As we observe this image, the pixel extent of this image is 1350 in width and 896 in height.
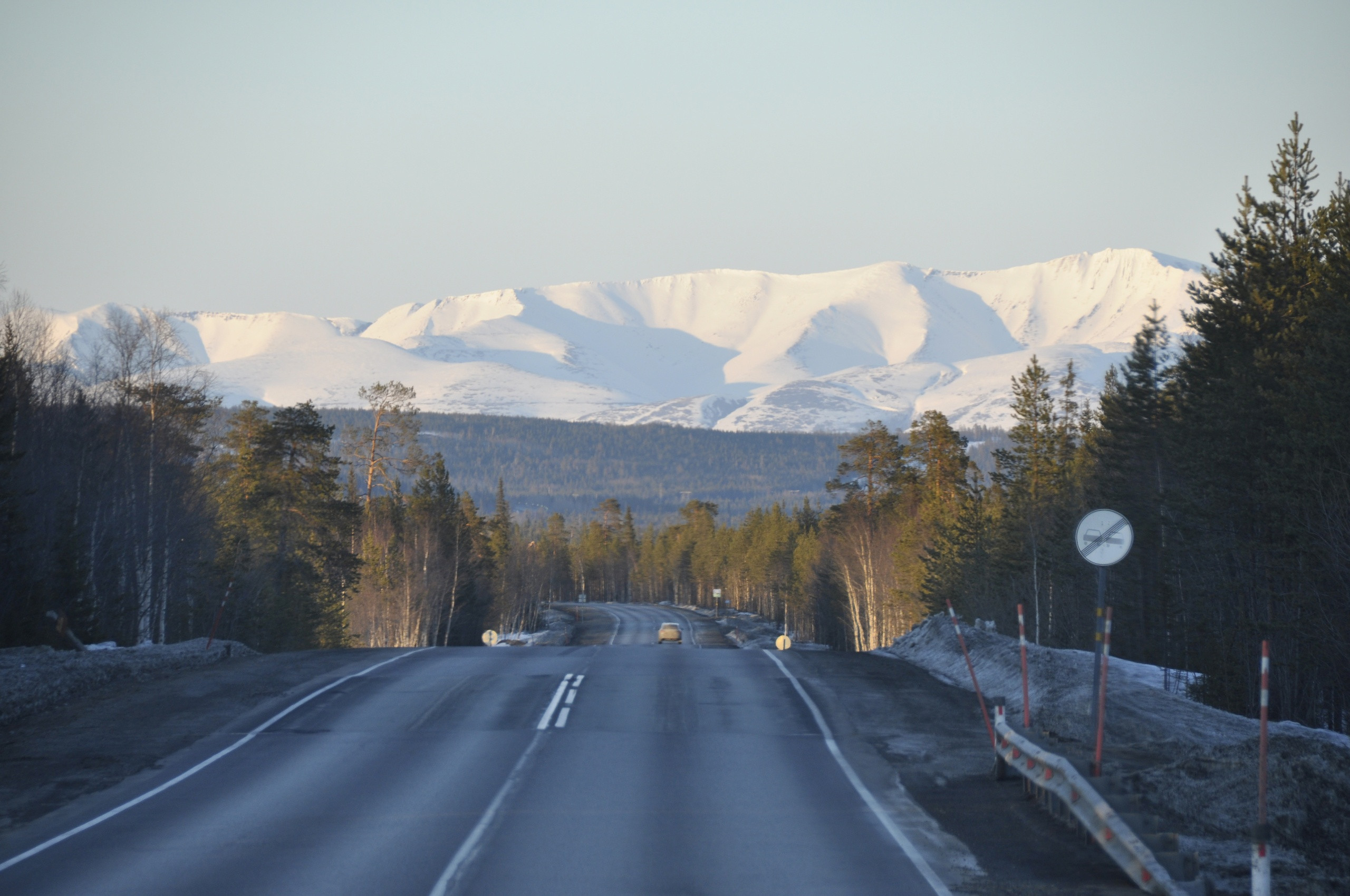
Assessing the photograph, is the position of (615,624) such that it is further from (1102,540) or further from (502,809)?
(1102,540)

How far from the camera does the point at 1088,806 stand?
1025 centimetres

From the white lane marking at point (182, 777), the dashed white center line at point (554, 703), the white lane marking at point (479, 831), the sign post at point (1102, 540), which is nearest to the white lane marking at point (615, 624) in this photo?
the dashed white center line at point (554, 703)

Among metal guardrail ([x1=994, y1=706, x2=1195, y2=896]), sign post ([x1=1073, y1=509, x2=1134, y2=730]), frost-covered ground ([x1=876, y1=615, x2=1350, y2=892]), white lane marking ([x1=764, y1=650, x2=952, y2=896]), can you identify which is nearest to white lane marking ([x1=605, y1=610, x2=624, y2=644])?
white lane marking ([x1=764, y1=650, x2=952, y2=896])

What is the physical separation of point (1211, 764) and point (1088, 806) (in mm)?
2082

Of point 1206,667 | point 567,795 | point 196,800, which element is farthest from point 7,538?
point 1206,667

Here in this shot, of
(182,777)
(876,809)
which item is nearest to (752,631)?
(182,777)

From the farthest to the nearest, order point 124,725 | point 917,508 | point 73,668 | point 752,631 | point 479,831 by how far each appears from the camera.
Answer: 1. point 752,631
2. point 917,508
3. point 73,668
4. point 124,725
5. point 479,831

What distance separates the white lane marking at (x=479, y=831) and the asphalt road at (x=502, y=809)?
0.10 ft

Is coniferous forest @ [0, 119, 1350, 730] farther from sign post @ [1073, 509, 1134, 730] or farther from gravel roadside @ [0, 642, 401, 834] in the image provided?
sign post @ [1073, 509, 1134, 730]

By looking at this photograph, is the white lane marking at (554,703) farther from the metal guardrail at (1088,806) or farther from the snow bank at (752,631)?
the snow bank at (752,631)

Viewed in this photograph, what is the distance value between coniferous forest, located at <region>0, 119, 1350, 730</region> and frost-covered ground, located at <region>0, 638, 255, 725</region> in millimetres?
1705

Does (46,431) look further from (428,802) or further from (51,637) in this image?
(428,802)

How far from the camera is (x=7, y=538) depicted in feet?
94.2

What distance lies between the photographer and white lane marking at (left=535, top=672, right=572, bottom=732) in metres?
16.5
